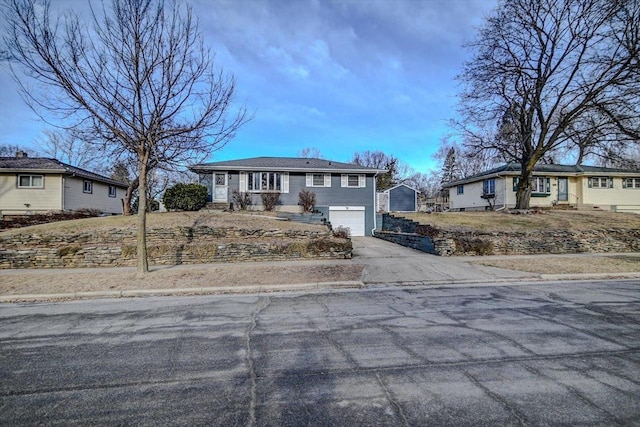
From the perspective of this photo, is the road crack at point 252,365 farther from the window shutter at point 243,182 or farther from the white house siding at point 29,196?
the white house siding at point 29,196

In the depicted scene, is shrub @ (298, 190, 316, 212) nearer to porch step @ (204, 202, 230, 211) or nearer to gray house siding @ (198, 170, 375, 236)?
gray house siding @ (198, 170, 375, 236)

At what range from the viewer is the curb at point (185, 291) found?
7.70 metres

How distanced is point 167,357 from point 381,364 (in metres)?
2.67

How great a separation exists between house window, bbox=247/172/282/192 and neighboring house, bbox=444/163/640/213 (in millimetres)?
20199

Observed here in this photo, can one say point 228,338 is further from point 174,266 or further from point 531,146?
point 531,146

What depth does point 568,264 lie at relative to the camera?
434 inches

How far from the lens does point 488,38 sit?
20.6 meters

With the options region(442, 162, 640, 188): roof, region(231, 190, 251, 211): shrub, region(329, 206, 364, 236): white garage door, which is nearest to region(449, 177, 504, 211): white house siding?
region(442, 162, 640, 188): roof

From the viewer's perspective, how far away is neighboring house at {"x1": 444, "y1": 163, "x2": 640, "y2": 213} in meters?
29.2

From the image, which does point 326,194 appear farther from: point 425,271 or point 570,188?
point 570,188

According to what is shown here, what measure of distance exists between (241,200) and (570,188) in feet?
102

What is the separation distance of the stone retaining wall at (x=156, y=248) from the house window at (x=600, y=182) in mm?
31260

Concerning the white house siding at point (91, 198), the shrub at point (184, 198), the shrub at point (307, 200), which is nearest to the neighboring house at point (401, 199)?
the shrub at point (307, 200)

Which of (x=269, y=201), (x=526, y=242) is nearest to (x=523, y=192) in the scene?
(x=526, y=242)
